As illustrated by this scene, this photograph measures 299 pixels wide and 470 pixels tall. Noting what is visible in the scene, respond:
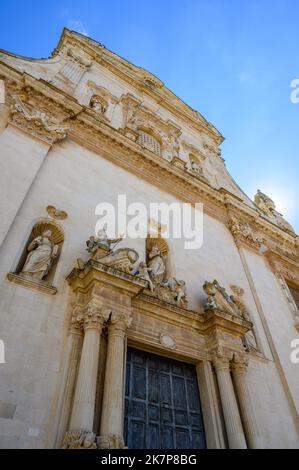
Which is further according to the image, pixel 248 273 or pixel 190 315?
pixel 248 273

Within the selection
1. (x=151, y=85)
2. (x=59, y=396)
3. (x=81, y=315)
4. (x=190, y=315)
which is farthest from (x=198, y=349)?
(x=151, y=85)

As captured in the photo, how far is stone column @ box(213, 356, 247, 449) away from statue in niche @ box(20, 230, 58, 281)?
14.2 ft

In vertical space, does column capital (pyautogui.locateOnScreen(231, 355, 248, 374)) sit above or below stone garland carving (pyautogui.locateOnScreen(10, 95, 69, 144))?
below

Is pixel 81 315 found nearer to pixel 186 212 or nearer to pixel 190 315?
pixel 190 315

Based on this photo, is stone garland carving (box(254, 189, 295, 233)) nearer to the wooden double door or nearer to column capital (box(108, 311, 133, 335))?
the wooden double door

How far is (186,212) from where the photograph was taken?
11.9m

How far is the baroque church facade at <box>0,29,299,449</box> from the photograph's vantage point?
533cm

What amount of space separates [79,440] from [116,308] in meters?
2.38

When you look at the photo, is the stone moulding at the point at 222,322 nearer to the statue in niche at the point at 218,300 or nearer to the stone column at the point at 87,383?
the statue in niche at the point at 218,300

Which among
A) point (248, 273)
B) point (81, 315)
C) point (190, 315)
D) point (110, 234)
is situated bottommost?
point (81, 315)

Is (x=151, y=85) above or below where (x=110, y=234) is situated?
above

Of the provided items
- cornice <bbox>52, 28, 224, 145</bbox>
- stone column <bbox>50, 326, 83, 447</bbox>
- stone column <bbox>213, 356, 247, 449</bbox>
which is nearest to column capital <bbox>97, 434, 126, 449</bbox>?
stone column <bbox>50, 326, 83, 447</bbox>

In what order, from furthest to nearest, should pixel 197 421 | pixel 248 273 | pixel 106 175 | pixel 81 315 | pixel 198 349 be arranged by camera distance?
pixel 248 273 < pixel 106 175 < pixel 198 349 < pixel 197 421 < pixel 81 315
